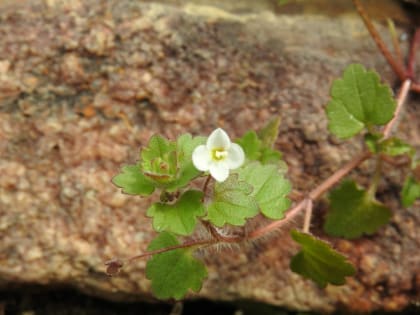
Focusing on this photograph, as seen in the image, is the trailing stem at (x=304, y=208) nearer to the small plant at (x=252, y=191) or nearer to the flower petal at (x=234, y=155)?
the small plant at (x=252, y=191)

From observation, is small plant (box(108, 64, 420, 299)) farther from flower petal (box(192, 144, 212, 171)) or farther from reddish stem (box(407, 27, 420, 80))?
reddish stem (box(407, 27, 420, 80))

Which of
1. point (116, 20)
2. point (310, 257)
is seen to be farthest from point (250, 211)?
point (116, 20)

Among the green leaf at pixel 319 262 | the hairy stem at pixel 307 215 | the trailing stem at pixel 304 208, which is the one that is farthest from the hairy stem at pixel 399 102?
the green leaf at pixel 319 262

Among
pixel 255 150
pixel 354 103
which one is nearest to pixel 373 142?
pixel 354 103

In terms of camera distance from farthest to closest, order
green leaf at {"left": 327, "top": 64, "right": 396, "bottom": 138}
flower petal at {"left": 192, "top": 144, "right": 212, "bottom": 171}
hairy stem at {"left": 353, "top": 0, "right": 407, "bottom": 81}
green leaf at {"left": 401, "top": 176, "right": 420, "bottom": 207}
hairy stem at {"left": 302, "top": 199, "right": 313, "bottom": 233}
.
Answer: hairy stem at {"left": 353, "top": 0, "right": 407, "bottom": 81} < green leaf at {"left": 401, "top": 176, "right": 420, "bottom": 207} < green leaf at {"left": 327, "top": 64, "right": 396, "bottom": 138} < hairy stem at {"left": 302, "top": 199, "right": 313, "bottom": 233} < flower petal at {"left": 192, "top": 144, "right": 212, "bottom": 171}

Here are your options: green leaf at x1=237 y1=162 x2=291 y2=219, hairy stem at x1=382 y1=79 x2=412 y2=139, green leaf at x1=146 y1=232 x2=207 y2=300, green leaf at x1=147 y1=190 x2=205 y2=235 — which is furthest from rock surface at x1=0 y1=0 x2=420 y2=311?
green leaf at x1=147 y1=190 x2=205 y2=235

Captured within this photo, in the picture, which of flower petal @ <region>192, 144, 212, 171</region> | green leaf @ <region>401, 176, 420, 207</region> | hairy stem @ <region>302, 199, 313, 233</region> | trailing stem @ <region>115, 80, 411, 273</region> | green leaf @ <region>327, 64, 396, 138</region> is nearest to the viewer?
flower petal @ <region>192, 144, 212, 171</region>

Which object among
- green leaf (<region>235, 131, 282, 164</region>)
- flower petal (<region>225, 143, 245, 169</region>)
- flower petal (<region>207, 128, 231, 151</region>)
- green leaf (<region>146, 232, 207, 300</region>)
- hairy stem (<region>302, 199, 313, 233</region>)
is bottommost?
green leaf (<region>146, 232, 207, 300</region>)

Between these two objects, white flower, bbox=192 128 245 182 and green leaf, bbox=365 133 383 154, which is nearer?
white flower, bbox=192 128 245 182
